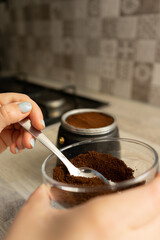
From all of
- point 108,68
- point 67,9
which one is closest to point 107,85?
point 108,68

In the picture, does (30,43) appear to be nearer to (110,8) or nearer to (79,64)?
(79,64)

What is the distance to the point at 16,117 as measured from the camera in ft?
1.20

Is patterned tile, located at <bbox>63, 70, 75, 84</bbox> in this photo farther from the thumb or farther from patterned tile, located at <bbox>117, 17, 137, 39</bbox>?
the thumb

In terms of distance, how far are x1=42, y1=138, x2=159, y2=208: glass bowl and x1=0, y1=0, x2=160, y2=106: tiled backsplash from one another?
1.64 ft

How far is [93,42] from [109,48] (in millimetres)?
93

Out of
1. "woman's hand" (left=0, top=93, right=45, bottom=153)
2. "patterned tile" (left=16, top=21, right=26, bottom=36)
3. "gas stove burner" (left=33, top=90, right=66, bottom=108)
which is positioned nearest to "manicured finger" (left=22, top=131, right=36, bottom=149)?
"woman's hand" (left=0, top=93, right=45, bottom=153)

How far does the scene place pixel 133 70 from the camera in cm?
85

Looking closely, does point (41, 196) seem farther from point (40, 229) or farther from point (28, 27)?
point (28, 27)

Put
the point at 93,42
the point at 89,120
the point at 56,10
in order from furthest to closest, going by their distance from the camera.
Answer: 1. the point at 56,10
2. the point at 93,42
3. the point at 89,120

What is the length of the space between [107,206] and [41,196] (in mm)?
85

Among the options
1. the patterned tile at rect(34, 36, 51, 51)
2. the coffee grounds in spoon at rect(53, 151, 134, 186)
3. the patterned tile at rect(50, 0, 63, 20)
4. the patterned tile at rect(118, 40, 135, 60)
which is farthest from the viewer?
the patterned tile at rect(34, 36, 51, 51)

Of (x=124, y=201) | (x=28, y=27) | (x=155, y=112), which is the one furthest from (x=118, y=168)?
(x=28, y=27)

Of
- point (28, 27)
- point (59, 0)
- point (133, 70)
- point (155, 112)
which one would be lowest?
point (155, 112)

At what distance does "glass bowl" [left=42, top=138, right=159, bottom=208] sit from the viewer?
0.24 metres
